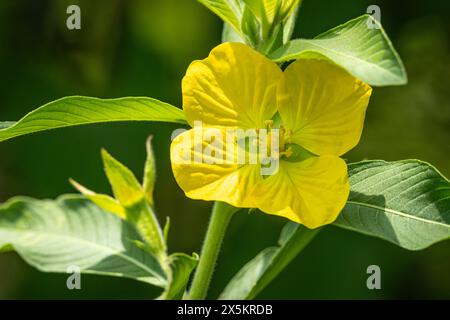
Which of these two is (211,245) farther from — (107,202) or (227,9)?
(227,9)

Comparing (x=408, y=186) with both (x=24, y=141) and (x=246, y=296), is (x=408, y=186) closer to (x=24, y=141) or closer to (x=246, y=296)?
(x=246, y=296)

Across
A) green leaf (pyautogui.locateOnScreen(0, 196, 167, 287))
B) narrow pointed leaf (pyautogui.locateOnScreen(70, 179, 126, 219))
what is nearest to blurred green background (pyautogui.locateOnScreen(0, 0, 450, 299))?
green leaf (pyautogui.locateOnScreen(0, 196, 167, 287))

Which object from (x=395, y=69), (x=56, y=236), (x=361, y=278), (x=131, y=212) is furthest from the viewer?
(x=361, y=278)

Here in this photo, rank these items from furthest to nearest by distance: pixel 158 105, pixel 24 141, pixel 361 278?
pixel 24 141 → pixel 361 278 → pixel 158 105

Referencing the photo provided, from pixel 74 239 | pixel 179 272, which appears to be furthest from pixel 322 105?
pixel 74 239

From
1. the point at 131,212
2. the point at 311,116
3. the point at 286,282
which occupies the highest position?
the point at 311,116

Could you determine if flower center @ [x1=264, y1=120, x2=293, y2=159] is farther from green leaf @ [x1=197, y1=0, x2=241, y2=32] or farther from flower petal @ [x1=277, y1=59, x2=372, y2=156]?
green leaf @ [x1=197, y1=0, x2=241, y2=32]

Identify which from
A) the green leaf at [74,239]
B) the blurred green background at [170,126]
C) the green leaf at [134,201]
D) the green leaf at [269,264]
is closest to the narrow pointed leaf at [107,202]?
the green leaf at [134,201]

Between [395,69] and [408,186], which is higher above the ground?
[395,69]

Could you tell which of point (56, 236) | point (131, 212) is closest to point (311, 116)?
point (131, 212)
